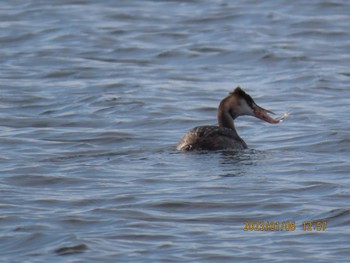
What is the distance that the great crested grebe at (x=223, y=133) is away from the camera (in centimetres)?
1260

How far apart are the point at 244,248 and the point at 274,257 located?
12.6 inches

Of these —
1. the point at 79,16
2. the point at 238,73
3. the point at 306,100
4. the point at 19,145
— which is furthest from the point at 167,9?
the point at 19,145

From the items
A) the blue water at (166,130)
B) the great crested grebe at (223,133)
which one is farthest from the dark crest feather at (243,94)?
the blue water at (166,130)

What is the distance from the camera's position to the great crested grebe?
496 inches

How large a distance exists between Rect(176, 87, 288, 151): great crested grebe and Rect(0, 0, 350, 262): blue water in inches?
4.0

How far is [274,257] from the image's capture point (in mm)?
8836

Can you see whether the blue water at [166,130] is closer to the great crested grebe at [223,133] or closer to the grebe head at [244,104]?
the great crested grebe at [223,133]

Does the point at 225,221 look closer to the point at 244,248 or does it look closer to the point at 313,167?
the point at 244,248

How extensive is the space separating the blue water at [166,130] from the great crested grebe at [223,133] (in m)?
0.10
